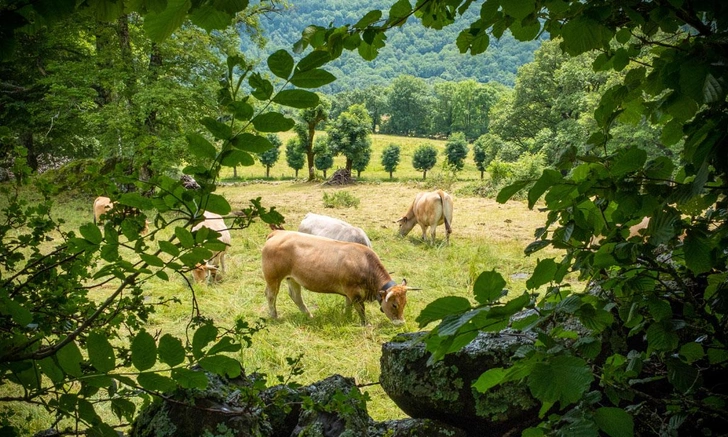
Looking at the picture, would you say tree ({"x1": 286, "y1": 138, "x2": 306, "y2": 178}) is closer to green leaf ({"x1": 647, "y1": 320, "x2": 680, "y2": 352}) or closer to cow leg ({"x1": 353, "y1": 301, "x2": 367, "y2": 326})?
cow leg ({"x1": 353, "y1": 301, "x2": 367, "y2": 326})

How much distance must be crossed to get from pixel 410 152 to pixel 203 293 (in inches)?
1902

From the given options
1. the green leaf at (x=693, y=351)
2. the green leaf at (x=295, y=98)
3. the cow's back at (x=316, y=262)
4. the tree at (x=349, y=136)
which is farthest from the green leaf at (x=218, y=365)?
the tree at (x=349, y=136)

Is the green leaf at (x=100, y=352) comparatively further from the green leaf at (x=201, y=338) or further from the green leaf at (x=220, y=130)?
the green leaf at (x=220, y=130)

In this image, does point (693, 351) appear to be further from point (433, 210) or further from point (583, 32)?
point (433, 210)

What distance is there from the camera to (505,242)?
1304 centimetres

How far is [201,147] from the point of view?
894 millimetres

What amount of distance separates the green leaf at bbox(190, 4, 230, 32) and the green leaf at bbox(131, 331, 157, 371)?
548mm

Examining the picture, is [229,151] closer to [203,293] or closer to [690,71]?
[690,71]

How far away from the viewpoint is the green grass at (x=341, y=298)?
18.5 feet

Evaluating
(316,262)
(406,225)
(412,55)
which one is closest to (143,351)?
(316,262)

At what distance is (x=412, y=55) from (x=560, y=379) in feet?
511

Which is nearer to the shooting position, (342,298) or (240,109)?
(240,109)

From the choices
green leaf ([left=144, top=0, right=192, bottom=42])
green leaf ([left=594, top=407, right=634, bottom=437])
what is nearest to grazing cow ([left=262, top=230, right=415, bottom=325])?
green leaf ([left=594, top=407, right=634, bottom=437])

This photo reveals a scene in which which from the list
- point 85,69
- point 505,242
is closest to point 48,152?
point 85,69
